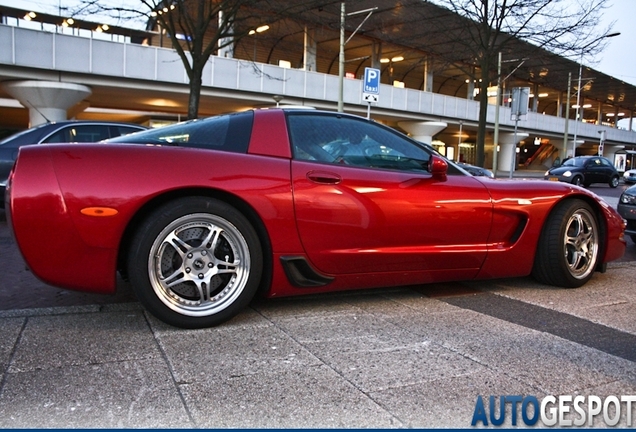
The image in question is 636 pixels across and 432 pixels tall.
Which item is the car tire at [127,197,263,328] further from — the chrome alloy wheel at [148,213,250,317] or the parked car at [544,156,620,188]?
the parked car at [544,156,620,188]

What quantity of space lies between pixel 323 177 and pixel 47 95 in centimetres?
2083

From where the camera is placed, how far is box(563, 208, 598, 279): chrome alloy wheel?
13.6 ft

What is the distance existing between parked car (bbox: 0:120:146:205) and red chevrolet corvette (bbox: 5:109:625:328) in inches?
190

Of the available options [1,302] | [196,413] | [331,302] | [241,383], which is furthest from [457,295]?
[1,302]

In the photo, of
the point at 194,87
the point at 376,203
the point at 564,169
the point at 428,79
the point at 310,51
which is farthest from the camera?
the point at 428,79

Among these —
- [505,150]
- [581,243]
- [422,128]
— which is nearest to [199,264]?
[581,243]

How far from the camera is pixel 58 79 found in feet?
68.3

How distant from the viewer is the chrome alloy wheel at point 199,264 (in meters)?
2.95

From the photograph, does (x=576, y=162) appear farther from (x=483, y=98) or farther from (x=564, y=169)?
(x=483, y=98)

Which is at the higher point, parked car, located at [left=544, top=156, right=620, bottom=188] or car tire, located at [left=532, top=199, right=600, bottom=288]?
parked car, located at [left=544, top=156, right=620, bottom=188]

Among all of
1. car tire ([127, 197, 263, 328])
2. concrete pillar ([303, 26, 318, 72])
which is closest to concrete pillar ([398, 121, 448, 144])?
concrete pillar ([303, 26, 318, 72])

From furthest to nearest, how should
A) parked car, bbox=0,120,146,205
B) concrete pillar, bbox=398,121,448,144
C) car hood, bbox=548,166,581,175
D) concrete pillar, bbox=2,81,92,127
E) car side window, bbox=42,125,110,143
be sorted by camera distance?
concrete pillar, bbox=398,121,448,144
car hood, bbox=548,166,581,175
concrete pillar, bbox=2,81,92,127
car side window, bbox=42,125,110,143
parked car, bbox=0,120,146,205

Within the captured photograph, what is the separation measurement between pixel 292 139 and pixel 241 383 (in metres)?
1.62

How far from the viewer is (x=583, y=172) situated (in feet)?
79.7
